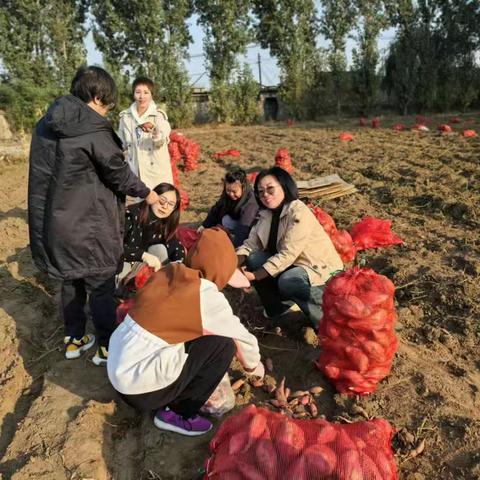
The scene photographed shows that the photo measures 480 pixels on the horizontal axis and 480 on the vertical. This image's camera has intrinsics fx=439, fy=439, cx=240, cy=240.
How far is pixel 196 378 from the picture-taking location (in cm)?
220

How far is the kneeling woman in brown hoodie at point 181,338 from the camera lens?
6.60 ft

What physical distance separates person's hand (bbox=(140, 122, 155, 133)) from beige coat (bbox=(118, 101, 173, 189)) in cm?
5

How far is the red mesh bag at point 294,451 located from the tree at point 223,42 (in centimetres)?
2281

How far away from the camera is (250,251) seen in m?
3.39

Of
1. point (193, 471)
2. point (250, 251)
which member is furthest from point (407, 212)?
point (193, 471)

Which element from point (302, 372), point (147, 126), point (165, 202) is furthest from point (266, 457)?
point (147, 126)

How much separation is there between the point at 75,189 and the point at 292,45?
2478 cm

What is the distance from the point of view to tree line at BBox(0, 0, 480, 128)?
72.5 feet

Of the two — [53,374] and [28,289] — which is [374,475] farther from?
[28,289]

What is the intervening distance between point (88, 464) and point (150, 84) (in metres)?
3.25

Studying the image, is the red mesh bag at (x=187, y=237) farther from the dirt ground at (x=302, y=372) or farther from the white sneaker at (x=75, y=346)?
the white sneaker at (x=75, y=346)

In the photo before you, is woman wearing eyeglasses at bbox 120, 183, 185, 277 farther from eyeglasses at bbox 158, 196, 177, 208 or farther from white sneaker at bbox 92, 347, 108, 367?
white sneaker at bbox 92, 347, 108, 367

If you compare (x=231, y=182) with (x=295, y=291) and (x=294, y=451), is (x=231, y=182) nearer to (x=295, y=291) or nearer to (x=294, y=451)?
(x=295, y=291)

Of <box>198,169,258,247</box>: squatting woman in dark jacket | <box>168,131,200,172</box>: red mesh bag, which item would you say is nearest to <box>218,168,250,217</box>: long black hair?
<box>198,169,258,247</box>: squatting woman in dark jacket
